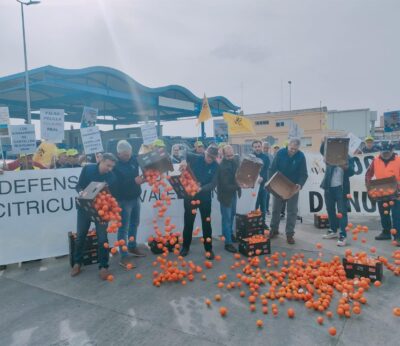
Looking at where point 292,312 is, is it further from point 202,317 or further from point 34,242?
point 34,242

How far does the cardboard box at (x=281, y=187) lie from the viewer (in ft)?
21.2

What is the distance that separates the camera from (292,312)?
3.75m

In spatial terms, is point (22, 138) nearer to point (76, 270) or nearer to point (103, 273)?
point (76, 270)

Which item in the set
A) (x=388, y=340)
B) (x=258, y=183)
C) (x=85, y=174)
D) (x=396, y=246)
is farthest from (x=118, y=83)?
(x=388, y=340)

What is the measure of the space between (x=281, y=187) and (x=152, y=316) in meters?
3.83

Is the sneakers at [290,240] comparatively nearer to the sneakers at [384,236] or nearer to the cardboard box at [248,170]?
the cardboard box at [248,170]

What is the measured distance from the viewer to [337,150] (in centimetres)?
641

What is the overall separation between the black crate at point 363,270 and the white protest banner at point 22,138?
21.0 ft

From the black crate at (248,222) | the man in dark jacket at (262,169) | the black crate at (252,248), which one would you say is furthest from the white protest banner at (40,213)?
the man in dark jacket at (262,169)

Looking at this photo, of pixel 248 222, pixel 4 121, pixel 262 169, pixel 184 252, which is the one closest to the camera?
pixel 184 252

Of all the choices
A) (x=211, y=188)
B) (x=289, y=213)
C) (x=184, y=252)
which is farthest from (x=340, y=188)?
(x=184, y=252)

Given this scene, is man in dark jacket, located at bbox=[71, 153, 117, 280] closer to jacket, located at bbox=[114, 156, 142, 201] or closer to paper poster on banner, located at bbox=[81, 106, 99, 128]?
jacket, located at bbox=[114, 156, 142, 201]

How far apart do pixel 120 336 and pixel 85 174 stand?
8.33 ft

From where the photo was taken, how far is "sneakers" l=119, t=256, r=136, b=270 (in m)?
5.40
